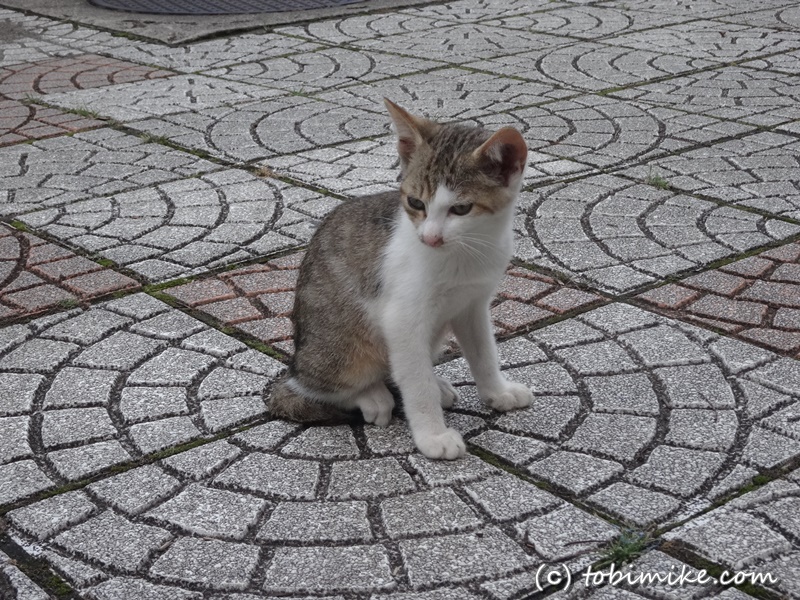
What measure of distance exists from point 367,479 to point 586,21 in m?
7.05

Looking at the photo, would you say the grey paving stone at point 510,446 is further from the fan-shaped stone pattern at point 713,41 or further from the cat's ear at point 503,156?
the fan-shaped stone pattern at point 713,41

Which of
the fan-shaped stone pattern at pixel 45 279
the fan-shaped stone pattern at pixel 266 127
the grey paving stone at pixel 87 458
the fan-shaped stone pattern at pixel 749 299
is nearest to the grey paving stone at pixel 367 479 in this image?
the grey paving stone at pixel 87 458

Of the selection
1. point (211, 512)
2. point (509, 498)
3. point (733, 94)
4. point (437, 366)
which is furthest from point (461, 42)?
point (211, 512)

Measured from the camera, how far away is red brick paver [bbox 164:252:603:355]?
402 cm

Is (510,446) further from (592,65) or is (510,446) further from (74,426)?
(592,65)

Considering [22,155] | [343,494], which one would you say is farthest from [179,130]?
[343,494]

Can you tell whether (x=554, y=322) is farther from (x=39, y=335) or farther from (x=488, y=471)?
(x=39, y=335)

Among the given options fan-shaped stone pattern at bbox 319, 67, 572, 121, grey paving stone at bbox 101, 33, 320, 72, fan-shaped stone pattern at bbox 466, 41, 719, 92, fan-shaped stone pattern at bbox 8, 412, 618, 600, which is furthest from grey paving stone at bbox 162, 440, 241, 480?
grey paving stone at bbox 101, 33, 320, 72

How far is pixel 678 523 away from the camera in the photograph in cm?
275

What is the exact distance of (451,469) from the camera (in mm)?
3061

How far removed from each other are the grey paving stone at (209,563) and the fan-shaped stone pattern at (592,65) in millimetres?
5084

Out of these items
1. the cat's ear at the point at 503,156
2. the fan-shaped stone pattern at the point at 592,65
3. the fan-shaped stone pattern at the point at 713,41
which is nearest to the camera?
the cat's ear at the point at 503,156

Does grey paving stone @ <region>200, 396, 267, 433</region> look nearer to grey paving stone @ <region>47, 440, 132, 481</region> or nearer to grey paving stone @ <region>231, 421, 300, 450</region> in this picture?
grey paving stone @ <region>231, 421, 300, 450</region>

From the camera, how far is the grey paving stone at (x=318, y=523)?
276cm
